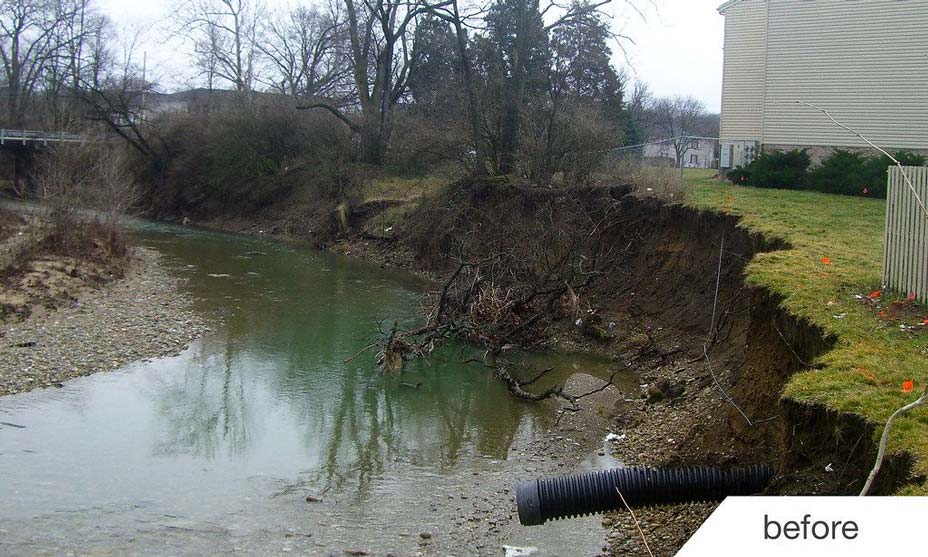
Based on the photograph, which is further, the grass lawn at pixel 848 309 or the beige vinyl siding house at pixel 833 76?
the beige vinyl siding house at pixel 833 76

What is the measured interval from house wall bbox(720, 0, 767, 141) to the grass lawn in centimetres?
1001

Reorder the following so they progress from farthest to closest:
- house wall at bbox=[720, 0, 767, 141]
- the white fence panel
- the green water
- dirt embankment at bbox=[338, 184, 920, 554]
→ 1. house wall at bbox=[720, 0, 767, 141]
2. the white fence panel
3. the green water
4. dirt embankment at bbox=[338, 184, 920, 554]

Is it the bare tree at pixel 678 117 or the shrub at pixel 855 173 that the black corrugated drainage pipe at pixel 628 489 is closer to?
the shrub at pixel 855 173

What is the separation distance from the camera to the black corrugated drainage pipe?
22.3 ft

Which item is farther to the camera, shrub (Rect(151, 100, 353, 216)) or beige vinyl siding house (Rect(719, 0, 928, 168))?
shrub (Rect(151, 100, 353, 216))

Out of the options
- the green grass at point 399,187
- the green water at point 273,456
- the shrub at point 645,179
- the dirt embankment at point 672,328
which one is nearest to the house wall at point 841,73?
the shrub at point 645,179

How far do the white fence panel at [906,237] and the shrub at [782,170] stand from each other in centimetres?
1270

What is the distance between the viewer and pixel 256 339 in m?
16.9

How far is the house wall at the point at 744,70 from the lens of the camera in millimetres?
26531

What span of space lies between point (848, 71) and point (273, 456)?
20577 millimetres

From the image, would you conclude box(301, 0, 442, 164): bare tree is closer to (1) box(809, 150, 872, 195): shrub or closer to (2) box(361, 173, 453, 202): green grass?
(2) box(361, 173, 453, 202): green grass

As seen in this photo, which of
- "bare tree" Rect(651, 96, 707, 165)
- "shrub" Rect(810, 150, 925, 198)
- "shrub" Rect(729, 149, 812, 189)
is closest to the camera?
"shrub" Rect(810, 150, 925, 198)

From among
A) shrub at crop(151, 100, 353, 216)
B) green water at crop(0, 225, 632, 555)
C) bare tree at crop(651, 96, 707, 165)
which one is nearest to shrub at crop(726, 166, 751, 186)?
green water at crop(0, 225, 632, 555)

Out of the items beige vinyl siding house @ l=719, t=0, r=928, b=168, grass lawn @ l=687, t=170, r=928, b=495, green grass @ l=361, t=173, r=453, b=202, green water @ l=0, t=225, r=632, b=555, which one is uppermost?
beige vinyl siding house @ l=719, t=0, r=928, b=168
